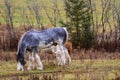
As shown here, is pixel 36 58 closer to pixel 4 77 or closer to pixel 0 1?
pixel 4 77

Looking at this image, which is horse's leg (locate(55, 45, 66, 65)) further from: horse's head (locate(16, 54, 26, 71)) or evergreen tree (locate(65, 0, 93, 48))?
evergreen tree (locate(65, 0, 93, 48))

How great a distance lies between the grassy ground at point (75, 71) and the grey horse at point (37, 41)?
532 mm

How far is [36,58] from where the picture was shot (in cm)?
1678

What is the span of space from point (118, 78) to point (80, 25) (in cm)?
1323

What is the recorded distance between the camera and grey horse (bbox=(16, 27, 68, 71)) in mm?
16328

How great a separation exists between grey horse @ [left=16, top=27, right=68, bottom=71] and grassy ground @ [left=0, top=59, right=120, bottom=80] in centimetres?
53

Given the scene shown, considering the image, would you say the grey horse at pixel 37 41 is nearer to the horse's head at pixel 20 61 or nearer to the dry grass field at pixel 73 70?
the horse's head at pixel 20 61

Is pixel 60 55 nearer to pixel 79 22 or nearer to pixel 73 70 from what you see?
pixel 73 70

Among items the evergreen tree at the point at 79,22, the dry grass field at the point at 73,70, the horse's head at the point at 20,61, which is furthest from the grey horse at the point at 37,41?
the evergreen tree at the point at 79,22

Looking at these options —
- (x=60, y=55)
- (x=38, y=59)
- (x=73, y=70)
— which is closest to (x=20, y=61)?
(x=38, y=59)

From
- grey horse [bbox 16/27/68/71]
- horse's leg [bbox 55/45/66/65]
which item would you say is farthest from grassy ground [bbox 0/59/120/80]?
grey horse [bbox 16/27/68/71]

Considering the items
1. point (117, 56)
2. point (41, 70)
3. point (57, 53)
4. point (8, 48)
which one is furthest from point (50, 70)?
point (8, 48)

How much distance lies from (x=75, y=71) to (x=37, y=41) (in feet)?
6.68

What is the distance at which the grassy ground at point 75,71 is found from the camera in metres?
15.0
